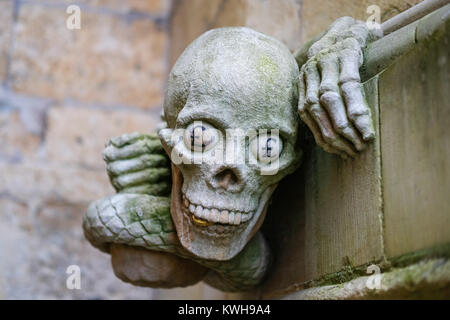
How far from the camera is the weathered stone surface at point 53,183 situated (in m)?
2.17

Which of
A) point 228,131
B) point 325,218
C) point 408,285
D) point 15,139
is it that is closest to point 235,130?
point 228,131

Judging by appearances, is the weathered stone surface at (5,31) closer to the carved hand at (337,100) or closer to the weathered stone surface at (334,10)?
the weathered stone surface at (334,10)

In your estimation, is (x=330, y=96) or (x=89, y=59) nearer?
(x=330, y=96)

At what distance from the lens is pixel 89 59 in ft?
7.77

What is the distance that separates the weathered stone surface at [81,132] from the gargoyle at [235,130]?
95 cm

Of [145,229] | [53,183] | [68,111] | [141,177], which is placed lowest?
[145,229]

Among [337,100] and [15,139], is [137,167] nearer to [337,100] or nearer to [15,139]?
[337,100]

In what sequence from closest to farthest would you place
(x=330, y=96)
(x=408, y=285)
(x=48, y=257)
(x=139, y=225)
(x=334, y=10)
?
(x=408, y=285), (x=330, y=96), (x=139, y=225), (x=334, y=10), (x=48, y=257)

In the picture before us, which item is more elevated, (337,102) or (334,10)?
(334,10)

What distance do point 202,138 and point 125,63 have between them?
1339 millimetres

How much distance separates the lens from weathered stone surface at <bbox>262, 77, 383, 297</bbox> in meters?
1.11

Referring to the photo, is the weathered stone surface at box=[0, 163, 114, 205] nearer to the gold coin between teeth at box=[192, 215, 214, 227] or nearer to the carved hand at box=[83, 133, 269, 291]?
the carved hand at box=[83, 133, 269, 291]

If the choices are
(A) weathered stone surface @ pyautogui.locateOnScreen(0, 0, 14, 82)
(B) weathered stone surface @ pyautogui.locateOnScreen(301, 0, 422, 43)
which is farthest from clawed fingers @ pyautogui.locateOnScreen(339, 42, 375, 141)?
(A) weathered stone surface @ pyautogui.locateOnScreen(0, 0, 14, 82)

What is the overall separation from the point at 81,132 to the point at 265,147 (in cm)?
127
